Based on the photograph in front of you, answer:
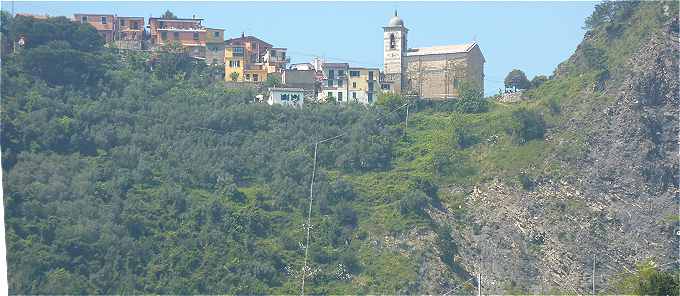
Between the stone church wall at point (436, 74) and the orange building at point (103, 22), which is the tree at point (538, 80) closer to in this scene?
the stone church wall at point (436, 74)

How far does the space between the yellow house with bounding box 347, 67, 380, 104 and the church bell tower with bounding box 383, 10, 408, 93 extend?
2.03 ft

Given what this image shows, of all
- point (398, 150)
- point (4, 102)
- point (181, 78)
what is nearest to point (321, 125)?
point (398, 150)

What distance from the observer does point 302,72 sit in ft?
184

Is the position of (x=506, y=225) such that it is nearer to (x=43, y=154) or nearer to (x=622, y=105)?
(x=622, y=105)

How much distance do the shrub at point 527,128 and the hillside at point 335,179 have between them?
6cm

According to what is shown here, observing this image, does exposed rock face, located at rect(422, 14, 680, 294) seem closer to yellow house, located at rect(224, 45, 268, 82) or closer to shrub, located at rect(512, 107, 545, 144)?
shrub, located at rect(512, 107, 545, 144)

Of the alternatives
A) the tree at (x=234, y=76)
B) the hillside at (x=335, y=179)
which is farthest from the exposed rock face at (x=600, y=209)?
the tree at (x=234, y=76)

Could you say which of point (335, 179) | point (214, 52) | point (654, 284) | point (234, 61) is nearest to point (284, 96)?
point (234, 61)

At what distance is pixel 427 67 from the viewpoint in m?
56.1

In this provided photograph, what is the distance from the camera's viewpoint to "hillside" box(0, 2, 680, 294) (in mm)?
43125

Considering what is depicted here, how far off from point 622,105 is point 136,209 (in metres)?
15.2

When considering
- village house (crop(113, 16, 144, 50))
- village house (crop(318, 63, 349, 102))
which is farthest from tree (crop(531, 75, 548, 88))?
village house (crop(113, 16, 144, 50))

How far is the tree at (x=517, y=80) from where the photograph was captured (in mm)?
56009

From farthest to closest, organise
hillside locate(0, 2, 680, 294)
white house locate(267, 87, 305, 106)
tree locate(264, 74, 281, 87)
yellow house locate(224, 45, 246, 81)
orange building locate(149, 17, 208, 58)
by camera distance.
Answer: orange building locate(149, 17, 208, 58), yellow house locate(224, 45, 246, 81), tree locate(264, 74, 281, 87), white house locate(267, 87, 305, 106), hillside locate(0, 2, 680, 294)
